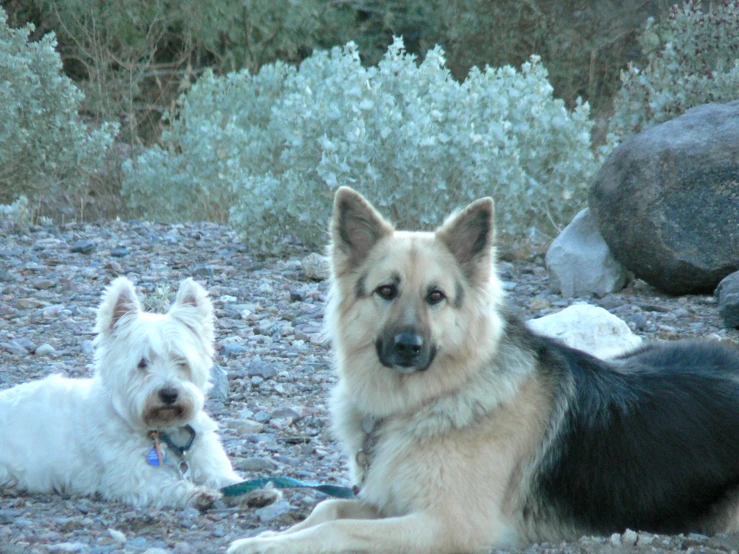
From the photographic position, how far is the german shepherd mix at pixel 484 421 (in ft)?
12.4

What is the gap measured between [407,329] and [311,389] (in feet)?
8.63

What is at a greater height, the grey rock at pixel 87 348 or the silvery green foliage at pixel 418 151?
the silvery green foliage at pixel 418 151

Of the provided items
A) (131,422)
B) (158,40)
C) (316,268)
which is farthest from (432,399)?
(158,40)

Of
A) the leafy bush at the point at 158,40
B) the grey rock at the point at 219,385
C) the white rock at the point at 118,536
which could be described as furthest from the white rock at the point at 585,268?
the leafy bush at the point at 158,40

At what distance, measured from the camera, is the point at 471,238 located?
4.13m

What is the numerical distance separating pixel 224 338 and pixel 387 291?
3623 mm

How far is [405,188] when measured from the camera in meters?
9.25

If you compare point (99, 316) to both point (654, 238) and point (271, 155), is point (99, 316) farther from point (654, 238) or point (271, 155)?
point (271, 155)

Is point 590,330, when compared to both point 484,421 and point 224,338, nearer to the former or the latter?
point 484,421

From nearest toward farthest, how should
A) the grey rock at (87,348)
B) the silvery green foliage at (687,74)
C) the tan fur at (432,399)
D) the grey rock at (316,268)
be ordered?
the tan fur at (432,399), the grey rock at (87,348), the grey rock at (316,268), the silvery green foliage at (687,74)

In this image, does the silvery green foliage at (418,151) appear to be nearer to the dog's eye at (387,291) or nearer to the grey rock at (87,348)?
the grey rock at (87,348)

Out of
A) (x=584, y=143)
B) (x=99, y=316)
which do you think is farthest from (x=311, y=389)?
(x=584, y=143)

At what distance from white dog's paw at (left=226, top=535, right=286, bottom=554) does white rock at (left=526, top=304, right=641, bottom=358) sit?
10.3 feet

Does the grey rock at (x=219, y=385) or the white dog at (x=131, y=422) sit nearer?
the white dog at (x=131, y=422)
